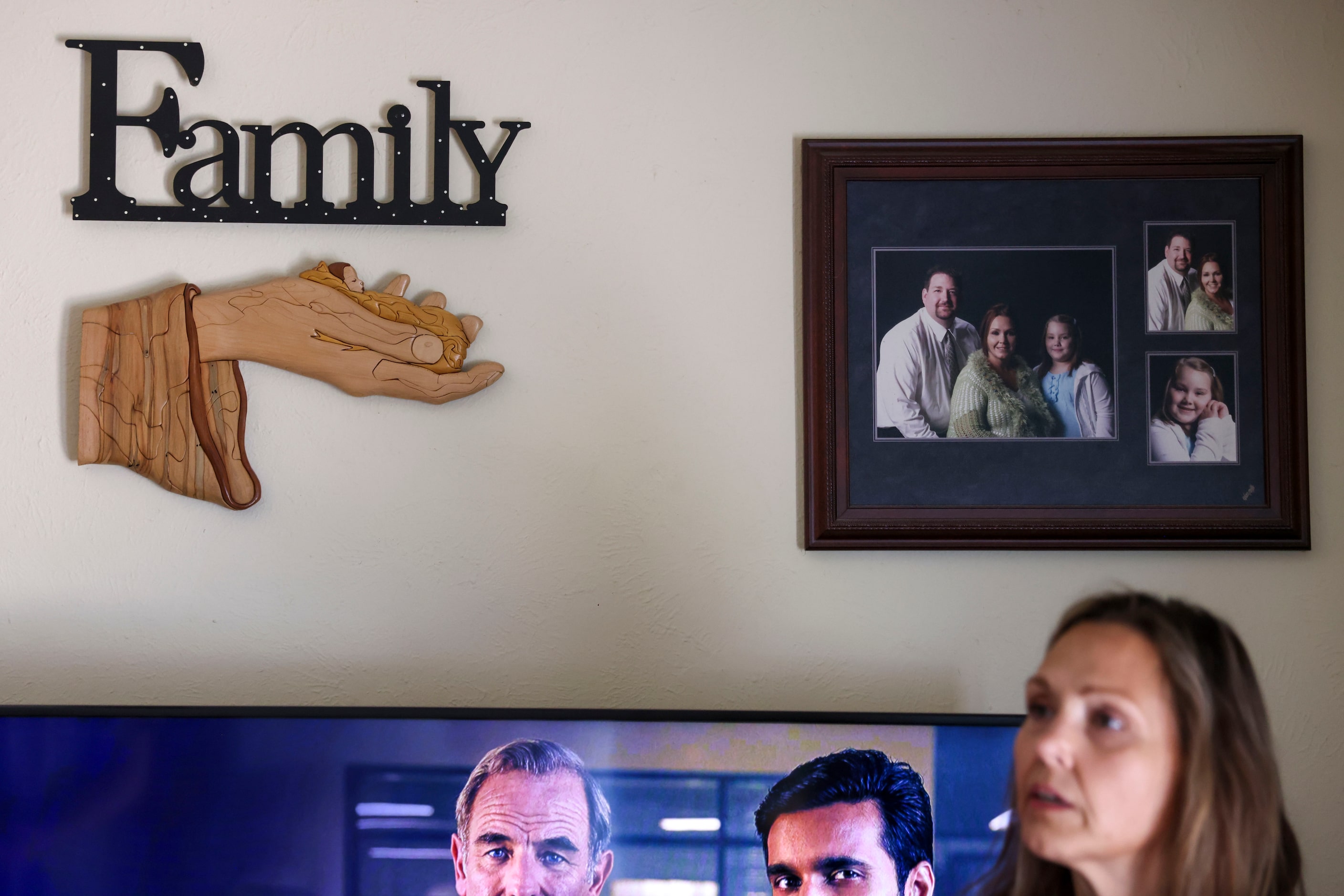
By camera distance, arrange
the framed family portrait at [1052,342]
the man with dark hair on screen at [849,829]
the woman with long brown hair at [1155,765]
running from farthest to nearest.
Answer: the framed family portrait at [1052,342] → the man with dark hair on screen at [849,829] → the woman with long brown hair at [1155,765]

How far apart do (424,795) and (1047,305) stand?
1399 mm

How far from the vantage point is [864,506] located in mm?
1771

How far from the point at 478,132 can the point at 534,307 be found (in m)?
0.36

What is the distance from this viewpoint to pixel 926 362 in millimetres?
1779

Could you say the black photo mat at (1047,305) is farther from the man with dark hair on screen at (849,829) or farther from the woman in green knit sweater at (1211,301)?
the man with dark hair on screen at (849,829)

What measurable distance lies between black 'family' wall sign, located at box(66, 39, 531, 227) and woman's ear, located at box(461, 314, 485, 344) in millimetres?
187

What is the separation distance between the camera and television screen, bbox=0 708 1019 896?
59.6 inches

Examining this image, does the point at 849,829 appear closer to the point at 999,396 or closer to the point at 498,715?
the point at 498,715

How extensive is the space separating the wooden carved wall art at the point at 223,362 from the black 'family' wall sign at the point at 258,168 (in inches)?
6.1

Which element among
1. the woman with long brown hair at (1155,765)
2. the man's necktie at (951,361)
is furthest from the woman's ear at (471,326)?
the woman with long brown hair at (1155,765)

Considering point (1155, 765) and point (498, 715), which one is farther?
point (498, 715)

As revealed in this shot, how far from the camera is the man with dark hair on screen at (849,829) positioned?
4.89 feet

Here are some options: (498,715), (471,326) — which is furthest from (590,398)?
(498,715)

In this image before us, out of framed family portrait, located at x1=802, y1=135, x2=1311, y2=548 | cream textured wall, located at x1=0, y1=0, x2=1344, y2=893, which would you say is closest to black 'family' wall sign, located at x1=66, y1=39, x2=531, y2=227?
cream textured wall, located at x1=0, y1=0, x2=1344, y2=893
